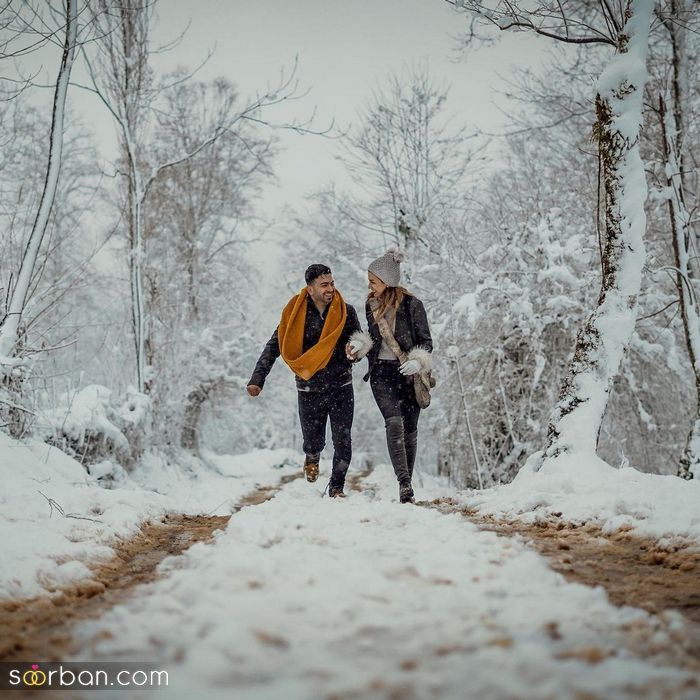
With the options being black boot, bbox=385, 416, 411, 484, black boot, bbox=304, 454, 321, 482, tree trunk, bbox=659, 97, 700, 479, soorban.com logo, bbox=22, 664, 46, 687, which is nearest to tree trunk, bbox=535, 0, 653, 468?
black boot, bbox=385, 416, 411, 484

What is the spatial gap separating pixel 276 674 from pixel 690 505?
9.40 feet

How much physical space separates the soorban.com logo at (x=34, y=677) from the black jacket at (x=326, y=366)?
3696 millimetres

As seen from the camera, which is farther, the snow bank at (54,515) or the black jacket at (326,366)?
the black jacket at (326,366)

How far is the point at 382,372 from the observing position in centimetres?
476

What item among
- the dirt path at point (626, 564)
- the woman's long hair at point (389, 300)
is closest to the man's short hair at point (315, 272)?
the woman's long hair at point (389, 300)

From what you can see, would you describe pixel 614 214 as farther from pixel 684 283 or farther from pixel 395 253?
pixel 684 283

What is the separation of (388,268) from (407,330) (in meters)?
0.59

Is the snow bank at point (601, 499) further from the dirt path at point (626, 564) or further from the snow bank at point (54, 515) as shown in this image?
the snow bank at point (54, 515)

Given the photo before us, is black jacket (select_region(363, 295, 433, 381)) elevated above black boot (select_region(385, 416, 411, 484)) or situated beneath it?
elevated above

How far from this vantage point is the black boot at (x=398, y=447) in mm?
4562

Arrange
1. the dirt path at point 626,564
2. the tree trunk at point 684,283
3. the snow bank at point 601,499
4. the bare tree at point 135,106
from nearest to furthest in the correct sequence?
the dirt path at point 626,564, the snow bank at point 601,499, the tree trunk at point 684,283, the bare tree at point 135,106

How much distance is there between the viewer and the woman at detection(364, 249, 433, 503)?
15.1ft

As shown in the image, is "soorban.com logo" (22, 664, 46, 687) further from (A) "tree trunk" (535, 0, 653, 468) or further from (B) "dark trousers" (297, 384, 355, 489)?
(A) "tree trunk" (535, 0, 653, 468)

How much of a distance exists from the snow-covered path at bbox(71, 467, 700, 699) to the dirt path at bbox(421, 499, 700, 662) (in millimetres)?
199
